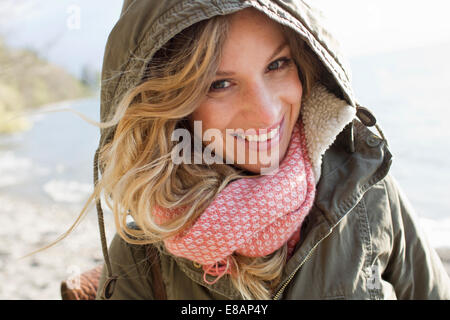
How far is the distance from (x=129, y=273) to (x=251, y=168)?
2.11 feet

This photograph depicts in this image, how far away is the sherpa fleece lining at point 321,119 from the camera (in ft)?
4.43

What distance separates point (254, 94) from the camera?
1237mm

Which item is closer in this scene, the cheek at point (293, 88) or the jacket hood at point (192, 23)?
the jacket hood at point (192, 23)

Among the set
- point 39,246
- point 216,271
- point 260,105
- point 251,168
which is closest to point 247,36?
point 260,105

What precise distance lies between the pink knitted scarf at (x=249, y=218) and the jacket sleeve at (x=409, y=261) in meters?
0.35

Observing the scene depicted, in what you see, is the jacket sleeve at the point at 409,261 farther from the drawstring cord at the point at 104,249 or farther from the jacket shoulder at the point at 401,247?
the drawstring cord at the point at 104,249

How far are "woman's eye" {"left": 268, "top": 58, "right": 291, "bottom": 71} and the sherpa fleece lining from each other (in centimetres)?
20

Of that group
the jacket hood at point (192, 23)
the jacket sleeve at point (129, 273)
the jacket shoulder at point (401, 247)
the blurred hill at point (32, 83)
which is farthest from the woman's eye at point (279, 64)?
the blurred hill at point (32, 83)

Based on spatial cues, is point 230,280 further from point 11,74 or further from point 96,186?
point 11,74

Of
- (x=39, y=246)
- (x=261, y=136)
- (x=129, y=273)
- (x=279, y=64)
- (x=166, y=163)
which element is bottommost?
(x=39, y=246)

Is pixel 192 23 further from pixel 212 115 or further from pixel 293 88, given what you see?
pixel 293 88

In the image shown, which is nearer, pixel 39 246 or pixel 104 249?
pixel 104 249

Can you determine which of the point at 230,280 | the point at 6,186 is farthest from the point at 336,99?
the point at 6,186

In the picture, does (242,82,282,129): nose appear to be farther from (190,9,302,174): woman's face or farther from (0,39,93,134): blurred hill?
(0,39,93,134): blurred hill
